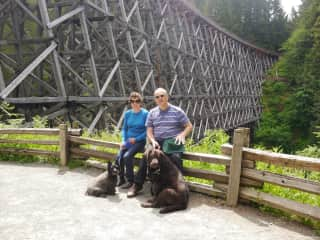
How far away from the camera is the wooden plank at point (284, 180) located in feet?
12.3

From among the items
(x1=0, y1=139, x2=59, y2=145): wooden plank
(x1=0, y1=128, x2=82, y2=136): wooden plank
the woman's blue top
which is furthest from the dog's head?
(x1=0, y1=139, x2=59, y2=145): wooden plank

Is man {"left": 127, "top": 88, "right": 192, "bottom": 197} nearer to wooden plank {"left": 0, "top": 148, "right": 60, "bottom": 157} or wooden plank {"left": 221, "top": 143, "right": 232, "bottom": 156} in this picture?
wooden plank {"left": 221, "top": 143, "right": 232, "bottom": 156}

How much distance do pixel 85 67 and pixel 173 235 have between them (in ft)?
38.8

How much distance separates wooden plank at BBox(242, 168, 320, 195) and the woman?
5.65ft

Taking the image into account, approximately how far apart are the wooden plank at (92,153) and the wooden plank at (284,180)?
266 centimetres

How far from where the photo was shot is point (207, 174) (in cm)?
491

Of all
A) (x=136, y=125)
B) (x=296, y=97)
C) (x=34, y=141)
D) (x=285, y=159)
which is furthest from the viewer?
(x=296, y=97)

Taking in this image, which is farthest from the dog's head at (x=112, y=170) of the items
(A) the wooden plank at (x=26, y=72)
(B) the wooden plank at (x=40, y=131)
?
(A) the wooden plank at (x=26, y=72)

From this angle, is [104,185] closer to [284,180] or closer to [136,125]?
[136,125]

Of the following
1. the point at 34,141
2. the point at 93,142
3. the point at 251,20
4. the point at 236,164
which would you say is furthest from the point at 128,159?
the point at 251,20

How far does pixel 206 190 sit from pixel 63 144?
3.29 meters

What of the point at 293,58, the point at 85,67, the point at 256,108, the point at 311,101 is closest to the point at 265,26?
the point at 256,108

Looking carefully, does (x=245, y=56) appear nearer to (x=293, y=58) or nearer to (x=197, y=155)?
(x=293, y=58)

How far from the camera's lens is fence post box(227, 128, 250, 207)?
442cm
